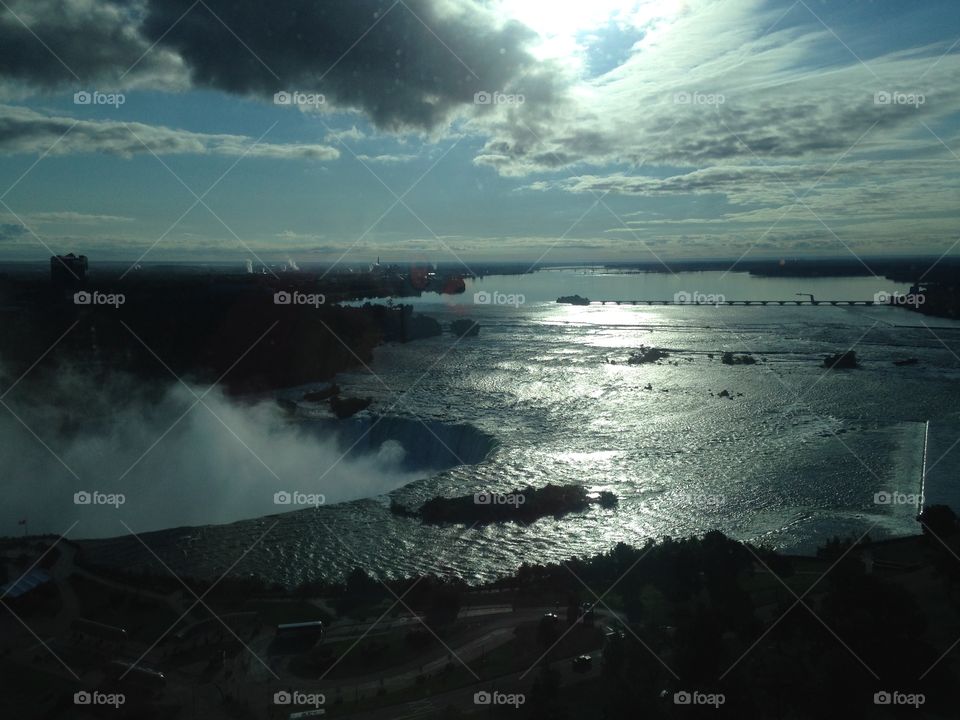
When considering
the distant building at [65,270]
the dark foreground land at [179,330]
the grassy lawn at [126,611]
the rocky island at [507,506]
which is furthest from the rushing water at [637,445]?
the distant building at [65,270]

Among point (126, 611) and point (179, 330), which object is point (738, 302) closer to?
point (179, 330)

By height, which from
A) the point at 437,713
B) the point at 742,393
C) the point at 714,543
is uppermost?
the point at 742,393

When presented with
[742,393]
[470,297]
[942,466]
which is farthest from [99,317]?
[470,297]

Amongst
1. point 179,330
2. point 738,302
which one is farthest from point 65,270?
point 738,302

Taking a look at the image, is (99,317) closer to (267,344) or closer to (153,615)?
(267,344)

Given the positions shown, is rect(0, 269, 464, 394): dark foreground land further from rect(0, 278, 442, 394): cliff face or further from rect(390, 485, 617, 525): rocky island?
rect(390, 485, 617, 525): rocky island
